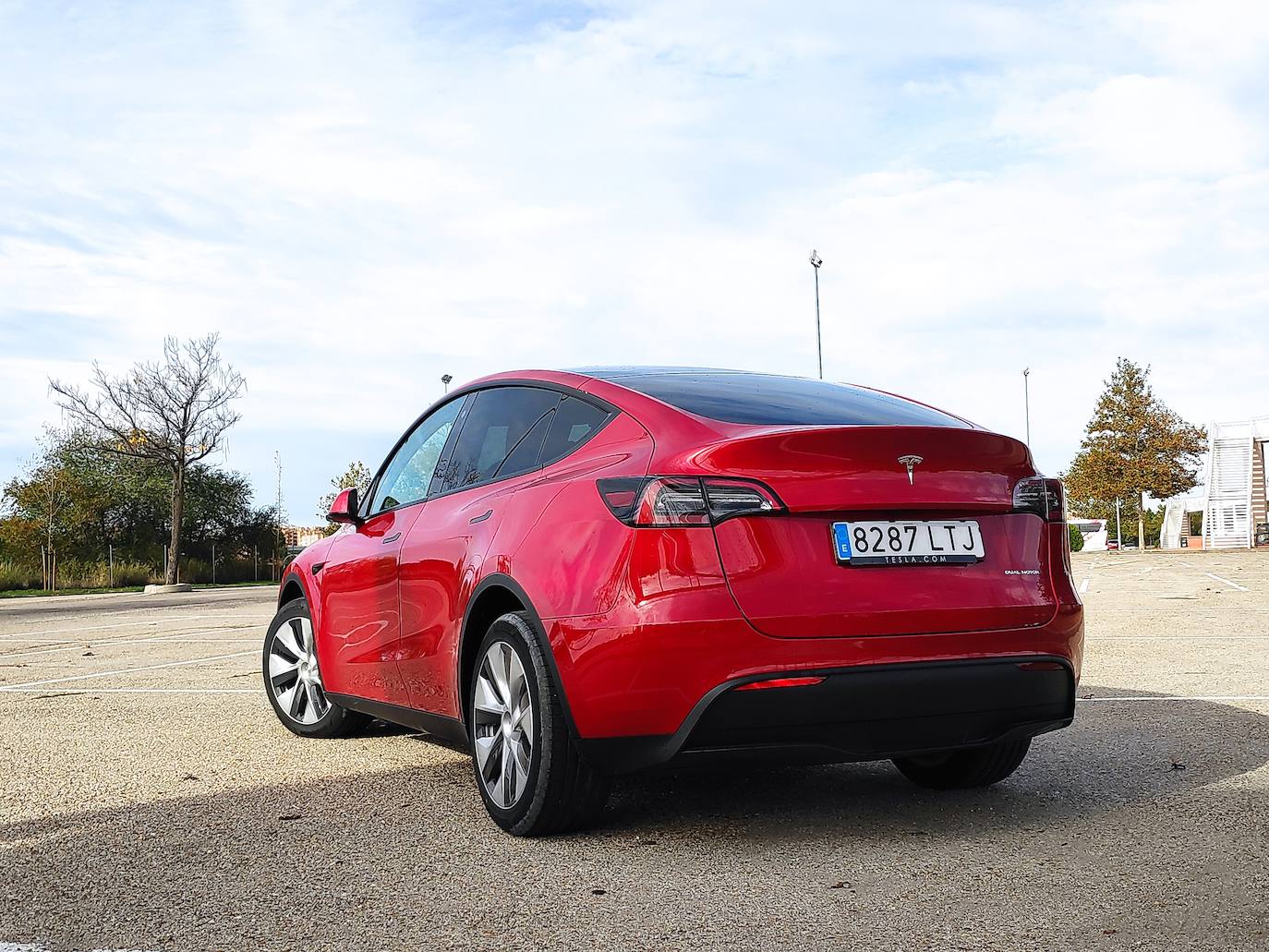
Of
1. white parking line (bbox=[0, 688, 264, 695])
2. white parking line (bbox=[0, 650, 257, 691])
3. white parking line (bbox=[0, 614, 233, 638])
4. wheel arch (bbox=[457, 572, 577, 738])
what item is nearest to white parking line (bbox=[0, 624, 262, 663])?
white parking line (bbox=[0, 614, 233, 638])

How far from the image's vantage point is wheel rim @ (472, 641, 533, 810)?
409 centimetres

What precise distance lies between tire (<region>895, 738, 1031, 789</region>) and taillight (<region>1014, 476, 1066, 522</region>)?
0.87 m

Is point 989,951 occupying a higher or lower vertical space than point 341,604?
lower

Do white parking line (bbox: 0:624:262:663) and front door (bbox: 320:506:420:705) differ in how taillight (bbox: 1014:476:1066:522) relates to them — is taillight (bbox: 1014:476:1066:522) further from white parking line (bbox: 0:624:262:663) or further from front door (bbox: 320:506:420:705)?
white parking line (bbox: 0:624:262:663)

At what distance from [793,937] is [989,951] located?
0.44 m

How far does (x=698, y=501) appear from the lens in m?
3.67

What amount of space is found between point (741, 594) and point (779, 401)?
3.36ft

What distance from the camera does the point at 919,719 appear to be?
3742mm

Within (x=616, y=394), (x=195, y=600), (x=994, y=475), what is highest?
(x=616, y=394)

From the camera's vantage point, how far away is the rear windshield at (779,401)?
13.5ft

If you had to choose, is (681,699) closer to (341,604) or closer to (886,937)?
(886,937)

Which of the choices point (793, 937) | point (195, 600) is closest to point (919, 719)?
point (793, 937)

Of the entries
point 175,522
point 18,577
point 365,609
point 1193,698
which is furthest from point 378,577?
point 18,577

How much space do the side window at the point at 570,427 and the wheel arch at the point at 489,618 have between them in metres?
0.46
